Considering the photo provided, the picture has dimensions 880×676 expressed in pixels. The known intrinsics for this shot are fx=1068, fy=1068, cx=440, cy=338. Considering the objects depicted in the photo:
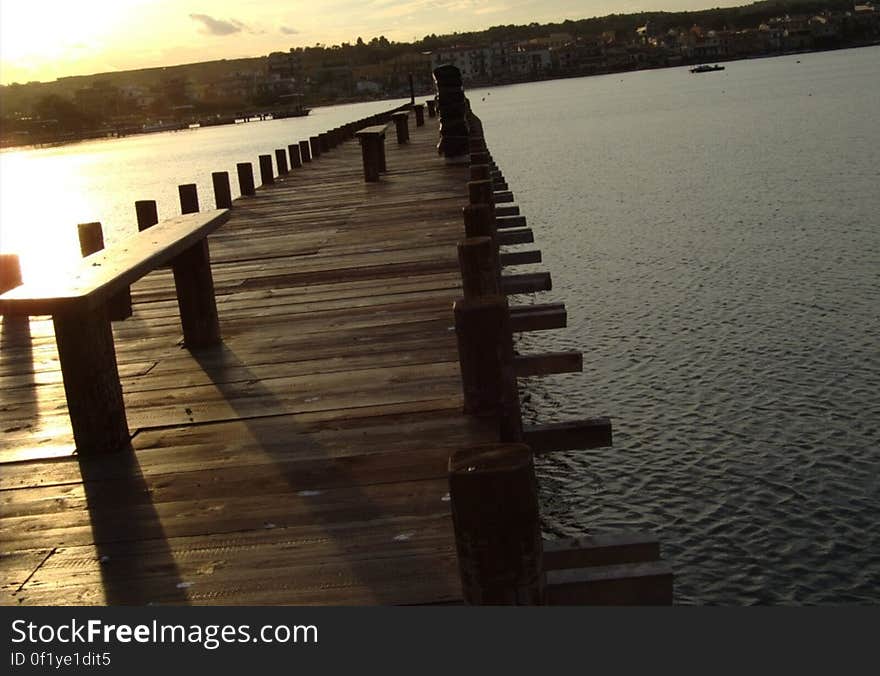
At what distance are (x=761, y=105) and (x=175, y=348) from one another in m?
91.6

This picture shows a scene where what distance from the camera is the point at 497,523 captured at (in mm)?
2998

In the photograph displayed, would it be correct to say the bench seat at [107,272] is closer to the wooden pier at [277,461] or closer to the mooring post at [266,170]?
the wooden pier at [277,461]

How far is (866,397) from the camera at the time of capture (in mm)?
16500

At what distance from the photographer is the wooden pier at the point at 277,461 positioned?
3770 millimetres

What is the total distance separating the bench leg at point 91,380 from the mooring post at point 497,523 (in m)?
2.60

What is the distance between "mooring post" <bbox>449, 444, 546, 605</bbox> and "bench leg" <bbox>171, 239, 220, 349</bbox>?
4099 mm

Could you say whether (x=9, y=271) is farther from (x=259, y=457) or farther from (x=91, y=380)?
(x=259, y=457)

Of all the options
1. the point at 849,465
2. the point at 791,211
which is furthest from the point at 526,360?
the point at 791,211

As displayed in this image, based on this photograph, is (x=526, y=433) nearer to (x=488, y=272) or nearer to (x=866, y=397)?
(x=488, y=272)

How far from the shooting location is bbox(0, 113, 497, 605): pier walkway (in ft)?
12.4

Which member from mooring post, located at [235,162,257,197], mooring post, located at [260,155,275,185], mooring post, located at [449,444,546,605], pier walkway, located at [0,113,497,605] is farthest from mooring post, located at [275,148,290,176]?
mooring post, located at [449,444,546,605]

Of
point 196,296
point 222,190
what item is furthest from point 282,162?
point 196,296

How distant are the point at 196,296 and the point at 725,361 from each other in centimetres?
1388

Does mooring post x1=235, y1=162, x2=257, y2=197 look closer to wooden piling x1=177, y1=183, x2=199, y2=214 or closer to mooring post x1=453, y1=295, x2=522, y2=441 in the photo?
wooden piling x1=177, y1=183, x2=199, y2=214
